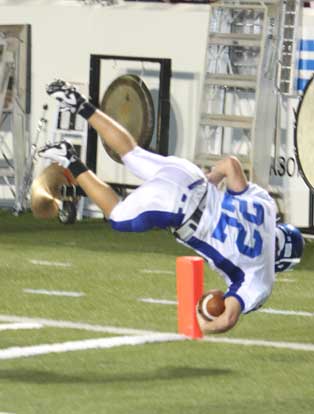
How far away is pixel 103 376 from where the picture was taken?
10312mm

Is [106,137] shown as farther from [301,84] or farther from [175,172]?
[301,84]

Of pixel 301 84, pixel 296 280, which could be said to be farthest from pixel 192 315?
pixel 301 84

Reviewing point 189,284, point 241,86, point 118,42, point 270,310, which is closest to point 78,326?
point 189,284

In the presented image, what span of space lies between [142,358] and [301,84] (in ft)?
22.4

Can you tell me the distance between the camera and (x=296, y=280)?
48.3 ft

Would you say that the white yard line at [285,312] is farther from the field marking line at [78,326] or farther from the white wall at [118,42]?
the white wall at [118,42]

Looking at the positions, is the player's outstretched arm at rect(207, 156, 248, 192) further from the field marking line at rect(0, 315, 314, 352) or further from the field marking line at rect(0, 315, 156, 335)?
the field marking line at rect(0, 315, 156, 335)

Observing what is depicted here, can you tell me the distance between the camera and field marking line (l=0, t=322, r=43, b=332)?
11.9 m

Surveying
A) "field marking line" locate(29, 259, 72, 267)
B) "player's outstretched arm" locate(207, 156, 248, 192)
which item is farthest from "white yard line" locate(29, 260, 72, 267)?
"player's outstretched arm" locate(207, 156, 248, 192)

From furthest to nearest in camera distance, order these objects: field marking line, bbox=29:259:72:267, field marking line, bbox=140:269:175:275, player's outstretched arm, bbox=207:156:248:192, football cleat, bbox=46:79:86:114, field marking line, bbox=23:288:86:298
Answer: field marking line, bbox=29:259:72:267 < field marking line, bbox=140:269:175:275 < field marking line, bbox=23:288:86:298 < football cleat, bbox=46:79:86:114 < player's outstretched arm, bbox=207:156:248:192

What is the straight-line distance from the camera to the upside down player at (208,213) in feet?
34.7

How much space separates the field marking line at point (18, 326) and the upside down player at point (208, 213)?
125cm

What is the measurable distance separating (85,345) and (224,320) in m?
1.38

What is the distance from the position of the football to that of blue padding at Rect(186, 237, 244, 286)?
0.17m
